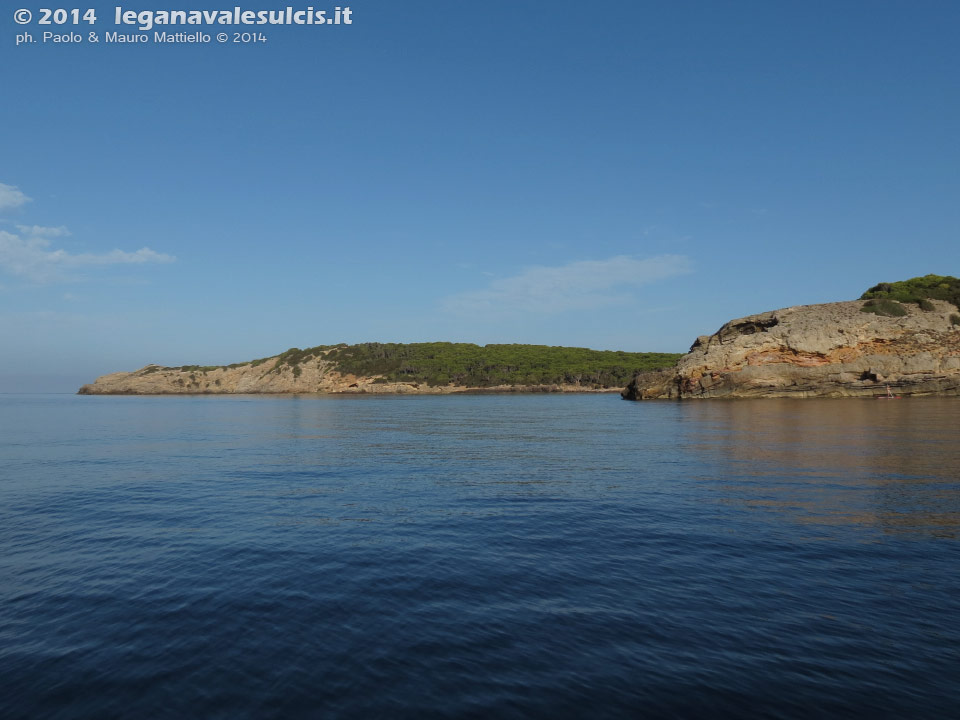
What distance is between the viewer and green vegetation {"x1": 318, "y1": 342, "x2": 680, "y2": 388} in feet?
540

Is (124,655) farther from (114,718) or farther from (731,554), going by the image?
(731,554)

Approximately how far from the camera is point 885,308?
79.2 metres

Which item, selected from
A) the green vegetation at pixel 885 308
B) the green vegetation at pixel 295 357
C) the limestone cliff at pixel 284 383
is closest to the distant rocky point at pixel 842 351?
the green vegetation at pixel 885 308

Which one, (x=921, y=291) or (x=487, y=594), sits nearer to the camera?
(x=487, y=594)

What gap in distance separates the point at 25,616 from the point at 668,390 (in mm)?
91147

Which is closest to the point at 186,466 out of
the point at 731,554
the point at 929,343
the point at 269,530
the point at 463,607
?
the point at 269,530

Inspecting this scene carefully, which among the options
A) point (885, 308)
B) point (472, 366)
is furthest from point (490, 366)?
point (885, 308)

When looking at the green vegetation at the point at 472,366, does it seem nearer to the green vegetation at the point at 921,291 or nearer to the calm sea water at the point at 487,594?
the green vegetation at the point at 921,291

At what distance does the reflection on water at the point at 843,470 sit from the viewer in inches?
598

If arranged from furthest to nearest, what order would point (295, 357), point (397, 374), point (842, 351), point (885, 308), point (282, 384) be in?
1. point (295, 357)
2. point (282, 384)
3. point (397, 374)
4. point (885, 308)
5. point (842, 351)

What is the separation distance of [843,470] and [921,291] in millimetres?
83820

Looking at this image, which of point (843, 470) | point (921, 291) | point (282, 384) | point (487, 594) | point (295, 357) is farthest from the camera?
point (295, 357)

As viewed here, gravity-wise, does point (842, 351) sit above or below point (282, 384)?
above

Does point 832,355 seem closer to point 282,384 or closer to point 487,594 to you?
point 487,594
